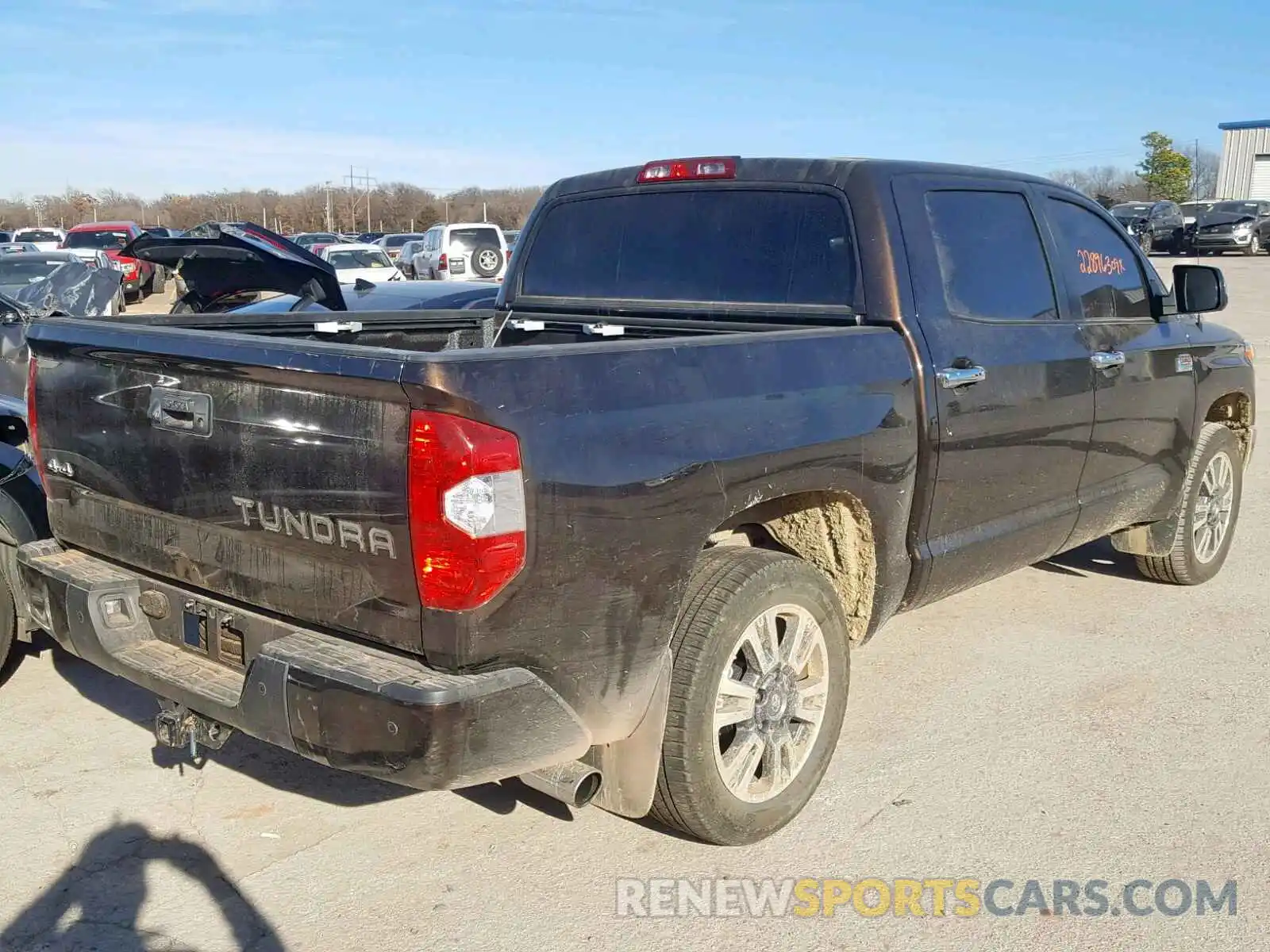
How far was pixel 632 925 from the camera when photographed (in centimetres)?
314

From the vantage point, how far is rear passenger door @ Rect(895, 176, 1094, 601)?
397cm

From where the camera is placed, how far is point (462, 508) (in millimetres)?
2615

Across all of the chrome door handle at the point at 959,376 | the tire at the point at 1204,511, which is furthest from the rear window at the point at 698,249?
the tire at the point at 1204,511

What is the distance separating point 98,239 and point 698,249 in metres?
29.8

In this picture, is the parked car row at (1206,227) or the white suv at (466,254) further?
the parked car row at (1206,227)

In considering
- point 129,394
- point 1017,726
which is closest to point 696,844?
point 1017,726

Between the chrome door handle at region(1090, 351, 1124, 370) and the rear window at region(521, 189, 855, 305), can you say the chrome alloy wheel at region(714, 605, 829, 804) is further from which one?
the chrome door handle at region(1090, 351, 1124, 370)

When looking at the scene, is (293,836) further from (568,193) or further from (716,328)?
(568,193)

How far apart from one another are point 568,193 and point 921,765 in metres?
2.58

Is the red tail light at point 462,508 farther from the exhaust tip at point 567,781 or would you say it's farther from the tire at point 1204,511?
the tire at point 1204,511

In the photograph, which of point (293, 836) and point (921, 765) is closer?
point (293, 836)

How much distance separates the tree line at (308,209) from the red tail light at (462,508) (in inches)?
2972

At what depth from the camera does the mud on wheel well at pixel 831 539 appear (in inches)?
145

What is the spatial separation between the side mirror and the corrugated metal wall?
61011 mm
